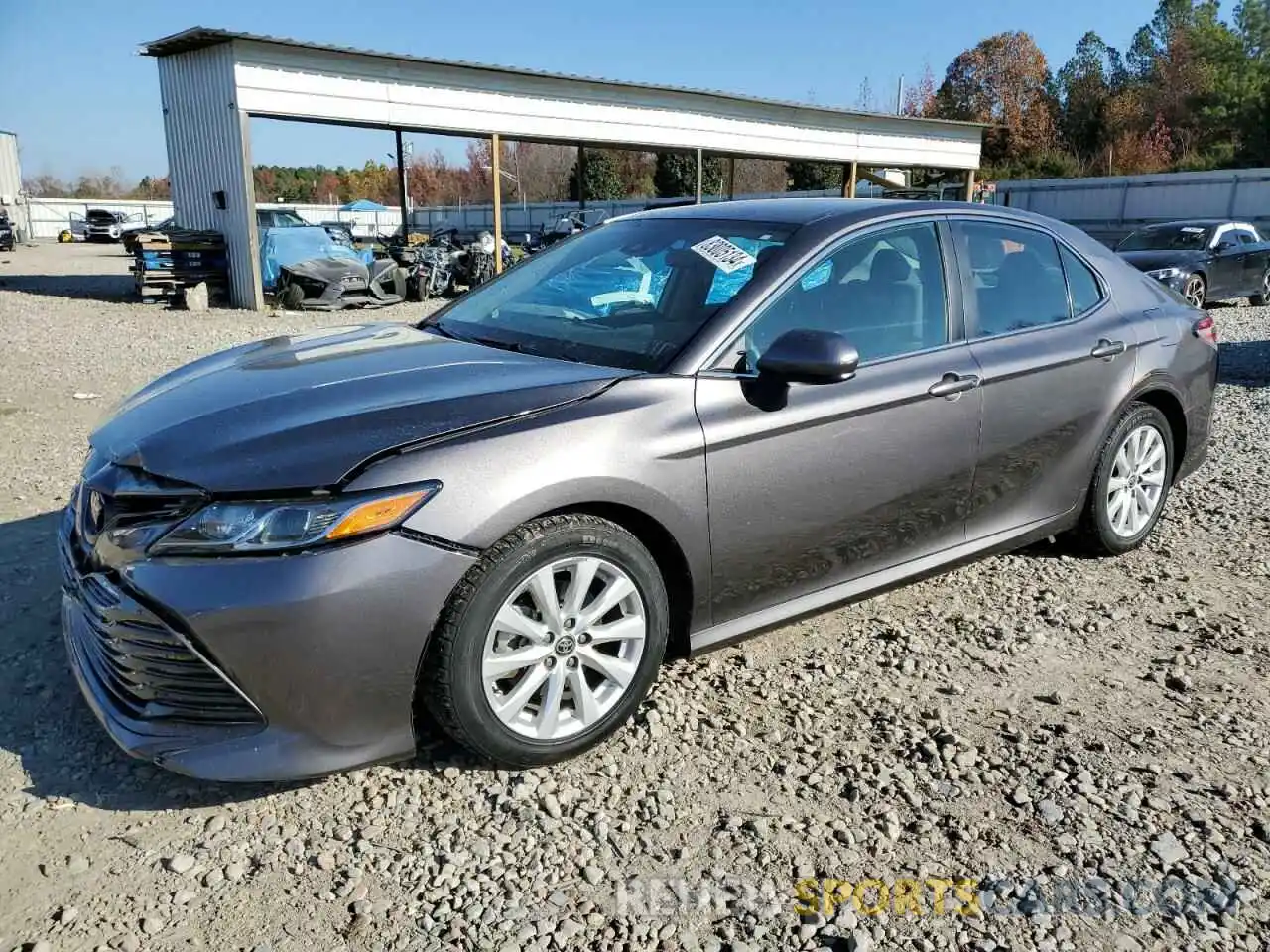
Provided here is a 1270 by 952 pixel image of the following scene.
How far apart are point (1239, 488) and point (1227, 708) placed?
3.07 meters

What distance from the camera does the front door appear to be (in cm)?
305

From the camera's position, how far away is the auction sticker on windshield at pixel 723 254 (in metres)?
3.34

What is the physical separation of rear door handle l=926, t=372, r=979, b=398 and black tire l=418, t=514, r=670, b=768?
4.47 ft

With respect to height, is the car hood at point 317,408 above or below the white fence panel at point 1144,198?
below

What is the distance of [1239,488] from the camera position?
576 cm

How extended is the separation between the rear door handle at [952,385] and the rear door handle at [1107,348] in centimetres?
85

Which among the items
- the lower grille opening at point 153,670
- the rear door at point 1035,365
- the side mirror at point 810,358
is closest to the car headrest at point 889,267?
the rear door at point 1035,365

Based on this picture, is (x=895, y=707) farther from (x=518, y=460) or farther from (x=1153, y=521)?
(x=1153, y=521)

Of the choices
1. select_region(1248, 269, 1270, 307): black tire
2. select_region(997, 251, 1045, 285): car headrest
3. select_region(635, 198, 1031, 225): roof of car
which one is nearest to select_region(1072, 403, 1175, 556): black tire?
select_region(997, 251, 1045, 285): car headrest

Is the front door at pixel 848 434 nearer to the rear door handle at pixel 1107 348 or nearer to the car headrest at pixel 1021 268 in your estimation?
the car headrest at pixel 1021 268

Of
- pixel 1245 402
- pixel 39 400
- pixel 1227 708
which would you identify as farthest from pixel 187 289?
pixel 1227 708

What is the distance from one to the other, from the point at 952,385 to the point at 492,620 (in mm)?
1986

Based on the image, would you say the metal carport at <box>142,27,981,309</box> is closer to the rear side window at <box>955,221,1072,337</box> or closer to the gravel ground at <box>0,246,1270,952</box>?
the gravel ground at <box>0,246,1270,952</box>

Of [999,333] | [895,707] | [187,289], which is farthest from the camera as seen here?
[187,289]
